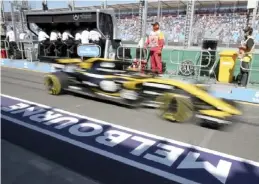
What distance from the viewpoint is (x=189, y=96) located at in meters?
4.34

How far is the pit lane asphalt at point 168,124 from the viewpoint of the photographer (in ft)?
12.8

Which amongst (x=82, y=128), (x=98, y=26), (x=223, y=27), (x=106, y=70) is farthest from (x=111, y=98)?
(x=223, y=27)

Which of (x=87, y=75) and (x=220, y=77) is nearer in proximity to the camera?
(x=87, y=75)

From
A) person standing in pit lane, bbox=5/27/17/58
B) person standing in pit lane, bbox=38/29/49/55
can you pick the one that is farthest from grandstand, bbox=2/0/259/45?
person standing in pit lane, bbox=38/29/49/55

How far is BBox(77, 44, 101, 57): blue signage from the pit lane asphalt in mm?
3300

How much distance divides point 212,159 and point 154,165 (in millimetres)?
819

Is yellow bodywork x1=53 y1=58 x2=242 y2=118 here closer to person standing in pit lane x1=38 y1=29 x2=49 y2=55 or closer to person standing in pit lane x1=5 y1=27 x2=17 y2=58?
person standing in pit lane x1=38 y1=29 x2=49 y2=55

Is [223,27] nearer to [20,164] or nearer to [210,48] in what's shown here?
[210,48]

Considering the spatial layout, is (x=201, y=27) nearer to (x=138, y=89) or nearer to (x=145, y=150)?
(x=138, y=89)

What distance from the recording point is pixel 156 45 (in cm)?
874

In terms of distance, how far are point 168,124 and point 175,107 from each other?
337mm

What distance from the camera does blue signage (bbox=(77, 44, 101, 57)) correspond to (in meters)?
9.77

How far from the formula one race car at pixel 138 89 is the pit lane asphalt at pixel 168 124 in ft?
0.70

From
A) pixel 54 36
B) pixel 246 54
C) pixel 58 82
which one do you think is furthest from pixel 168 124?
pixel 54 36
